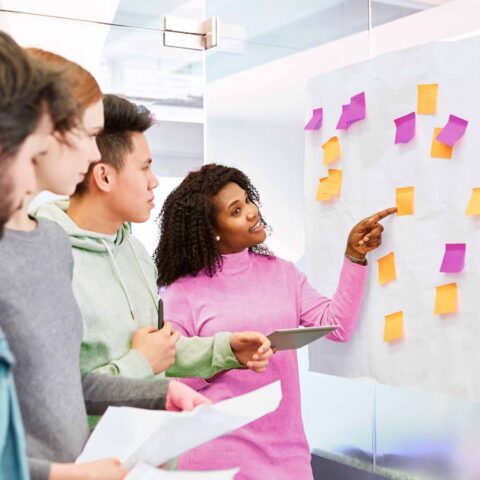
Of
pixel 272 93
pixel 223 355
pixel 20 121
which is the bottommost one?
pixel 223 355

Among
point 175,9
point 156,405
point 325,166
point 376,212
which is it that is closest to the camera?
point 156,405

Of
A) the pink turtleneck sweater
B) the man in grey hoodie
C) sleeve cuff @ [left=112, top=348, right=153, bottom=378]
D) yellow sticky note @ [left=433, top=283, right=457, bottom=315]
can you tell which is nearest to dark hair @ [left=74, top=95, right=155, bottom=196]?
the man in grey hoodie

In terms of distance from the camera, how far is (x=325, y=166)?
92.5 inches

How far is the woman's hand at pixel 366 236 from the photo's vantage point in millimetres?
2137

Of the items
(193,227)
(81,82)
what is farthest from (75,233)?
(193,227)

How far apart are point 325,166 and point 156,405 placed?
117 centimetres

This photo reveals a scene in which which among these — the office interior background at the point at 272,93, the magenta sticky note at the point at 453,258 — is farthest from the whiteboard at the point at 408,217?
the office interior background at the point at 272,93

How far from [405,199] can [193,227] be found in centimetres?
58

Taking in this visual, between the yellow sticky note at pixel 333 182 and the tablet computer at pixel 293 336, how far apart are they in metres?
0.54

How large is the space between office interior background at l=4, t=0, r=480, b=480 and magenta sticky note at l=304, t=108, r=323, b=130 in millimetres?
53

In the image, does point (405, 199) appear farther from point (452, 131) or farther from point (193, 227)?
point (193, 227)

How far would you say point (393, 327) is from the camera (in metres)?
2.12

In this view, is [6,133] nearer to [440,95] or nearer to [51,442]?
[51,442]

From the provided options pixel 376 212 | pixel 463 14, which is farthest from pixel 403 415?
pixel 463 14
